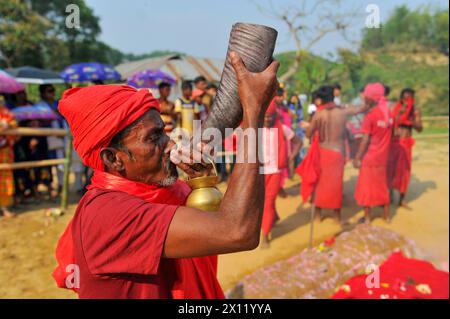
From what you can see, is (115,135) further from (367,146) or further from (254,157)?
(367,146)

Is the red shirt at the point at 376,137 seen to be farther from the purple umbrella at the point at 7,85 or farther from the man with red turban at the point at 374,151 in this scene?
the purple umbrella at the point at 7,85

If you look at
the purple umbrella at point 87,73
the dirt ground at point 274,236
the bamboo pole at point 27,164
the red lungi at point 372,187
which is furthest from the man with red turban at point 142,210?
the purple umbrella at point 87,73

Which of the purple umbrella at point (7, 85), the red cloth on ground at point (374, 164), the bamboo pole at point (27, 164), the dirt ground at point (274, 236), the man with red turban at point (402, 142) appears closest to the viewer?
the dirt ground at point (274, 236)

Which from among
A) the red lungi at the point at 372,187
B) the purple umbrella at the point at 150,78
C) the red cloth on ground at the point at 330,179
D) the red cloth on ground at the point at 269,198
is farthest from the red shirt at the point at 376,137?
the purple umbrella at the point at 150,78

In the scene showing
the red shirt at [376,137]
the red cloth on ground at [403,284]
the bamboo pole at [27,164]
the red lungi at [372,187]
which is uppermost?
the red shirt at [376,137]

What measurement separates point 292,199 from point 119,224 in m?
6.82

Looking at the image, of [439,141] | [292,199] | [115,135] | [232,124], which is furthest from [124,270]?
[439,141]

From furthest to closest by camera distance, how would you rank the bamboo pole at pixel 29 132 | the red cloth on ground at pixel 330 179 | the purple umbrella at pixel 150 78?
→ 1. the purple umbrella at pixel 150 78
2. the red cloth on ground at pixel 330 179
3. the bamboo pole at pixel 29 132

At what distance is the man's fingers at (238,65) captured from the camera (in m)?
1.20

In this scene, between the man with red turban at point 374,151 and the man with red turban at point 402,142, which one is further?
the man with red turban at point 402,142

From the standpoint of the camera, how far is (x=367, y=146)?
255 inches

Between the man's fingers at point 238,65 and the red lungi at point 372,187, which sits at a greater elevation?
the man's fingers at point 238,65

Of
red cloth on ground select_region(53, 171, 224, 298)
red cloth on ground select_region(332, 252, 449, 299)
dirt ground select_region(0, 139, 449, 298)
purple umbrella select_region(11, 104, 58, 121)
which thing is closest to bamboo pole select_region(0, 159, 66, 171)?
purple umbrella select_region(11, 104, 58, 121)

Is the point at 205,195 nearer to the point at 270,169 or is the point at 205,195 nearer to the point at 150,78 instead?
the point at 270,169
